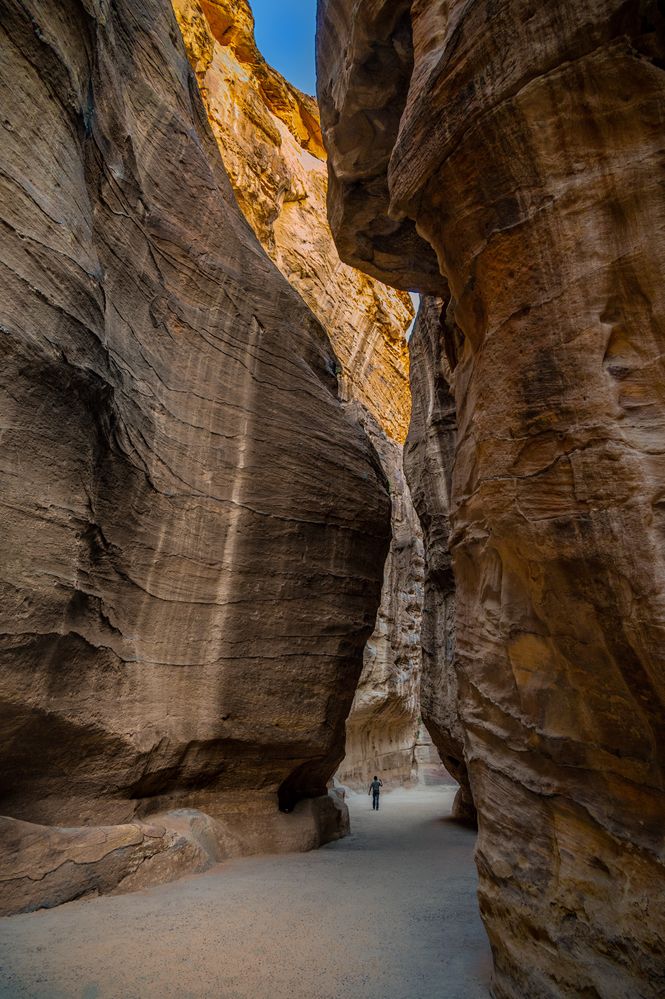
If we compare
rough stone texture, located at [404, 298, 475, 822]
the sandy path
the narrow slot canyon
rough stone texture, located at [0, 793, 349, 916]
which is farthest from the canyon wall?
the sandy path

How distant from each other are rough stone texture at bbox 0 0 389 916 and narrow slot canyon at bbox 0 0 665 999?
0.04 m

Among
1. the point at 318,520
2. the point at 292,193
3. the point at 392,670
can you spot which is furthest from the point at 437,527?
the point at 292,193

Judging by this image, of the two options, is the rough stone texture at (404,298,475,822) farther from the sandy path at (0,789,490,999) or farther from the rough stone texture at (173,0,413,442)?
the rough stone texture at (173,0,413,442)

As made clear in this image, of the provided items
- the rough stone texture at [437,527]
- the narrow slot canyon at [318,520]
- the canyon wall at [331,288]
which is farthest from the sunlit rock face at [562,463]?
the canyon wall at [331,288]

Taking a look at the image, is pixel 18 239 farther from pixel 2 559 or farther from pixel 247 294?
pixel 247 294

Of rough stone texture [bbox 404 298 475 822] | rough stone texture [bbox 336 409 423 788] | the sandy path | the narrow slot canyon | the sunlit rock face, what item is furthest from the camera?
rough stone texture [bbox 336 409 423 788]

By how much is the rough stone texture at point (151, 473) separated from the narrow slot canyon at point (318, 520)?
39mm

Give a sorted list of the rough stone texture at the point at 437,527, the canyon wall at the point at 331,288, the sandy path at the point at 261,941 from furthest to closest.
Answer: the canyon wall at the point at 331,288 → the rough stone texture at the point at 437,527 → the sandy path at the point at 261,941

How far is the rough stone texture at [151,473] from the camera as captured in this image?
16.9 feet

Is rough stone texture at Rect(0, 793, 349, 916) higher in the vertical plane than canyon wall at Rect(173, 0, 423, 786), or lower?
lower

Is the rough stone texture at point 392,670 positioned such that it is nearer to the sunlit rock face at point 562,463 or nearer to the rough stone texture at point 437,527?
the rough stone texture at point 437,527

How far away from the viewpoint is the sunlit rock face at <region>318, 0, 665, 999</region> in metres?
3.04

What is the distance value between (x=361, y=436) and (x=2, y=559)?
5937 mm

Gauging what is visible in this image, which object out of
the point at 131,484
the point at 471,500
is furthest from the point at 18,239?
the point at 471,500
